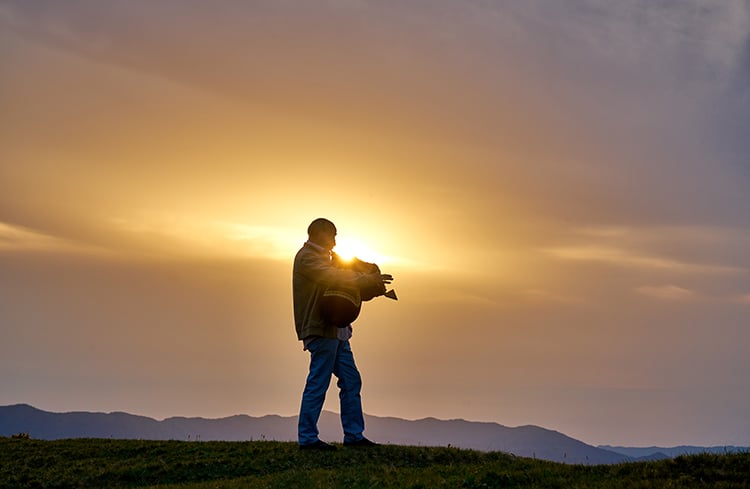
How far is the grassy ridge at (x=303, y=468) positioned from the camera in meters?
13.2

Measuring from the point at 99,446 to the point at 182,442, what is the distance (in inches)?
86.4

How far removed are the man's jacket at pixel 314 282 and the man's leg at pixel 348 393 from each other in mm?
718

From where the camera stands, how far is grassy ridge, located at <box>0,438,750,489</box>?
13250 millimetres

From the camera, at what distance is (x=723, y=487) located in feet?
39.5

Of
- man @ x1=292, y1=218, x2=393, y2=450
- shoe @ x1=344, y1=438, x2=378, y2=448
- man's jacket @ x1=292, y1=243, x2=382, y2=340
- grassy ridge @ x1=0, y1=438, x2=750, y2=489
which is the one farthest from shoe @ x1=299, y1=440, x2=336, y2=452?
man's jacket @ x1=292, y1=243, x2=382, y2=340

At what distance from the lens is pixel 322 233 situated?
1862 centimetres

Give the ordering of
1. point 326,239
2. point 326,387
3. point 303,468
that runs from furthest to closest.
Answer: point 326,239 → point 326,387 → point 303,468

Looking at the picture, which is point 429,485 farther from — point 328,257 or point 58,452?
point 58,452

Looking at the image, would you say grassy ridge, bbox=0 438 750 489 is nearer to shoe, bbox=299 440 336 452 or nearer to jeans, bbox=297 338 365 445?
shoe, bbox=299 440 336 452

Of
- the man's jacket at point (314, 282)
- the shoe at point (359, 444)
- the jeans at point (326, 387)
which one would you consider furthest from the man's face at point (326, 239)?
the shoe at point (359, 444)

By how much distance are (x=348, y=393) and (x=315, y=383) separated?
3.01 ft

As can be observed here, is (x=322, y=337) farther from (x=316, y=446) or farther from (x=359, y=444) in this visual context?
(x=359, y=444)

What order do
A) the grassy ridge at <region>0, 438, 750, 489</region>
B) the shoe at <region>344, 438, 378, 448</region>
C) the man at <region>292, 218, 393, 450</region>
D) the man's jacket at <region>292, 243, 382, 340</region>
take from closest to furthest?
the grassy ridge at <region>0, 438, 750, 489</region>
the man's jacket at <region>292, 243, 382, 340</region>
the man at <region>292, 218, 393, 450</region>
the shoe at <region>344, 438, 378, 448</region>

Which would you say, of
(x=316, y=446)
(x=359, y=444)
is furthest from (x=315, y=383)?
(x=359, y=444)
